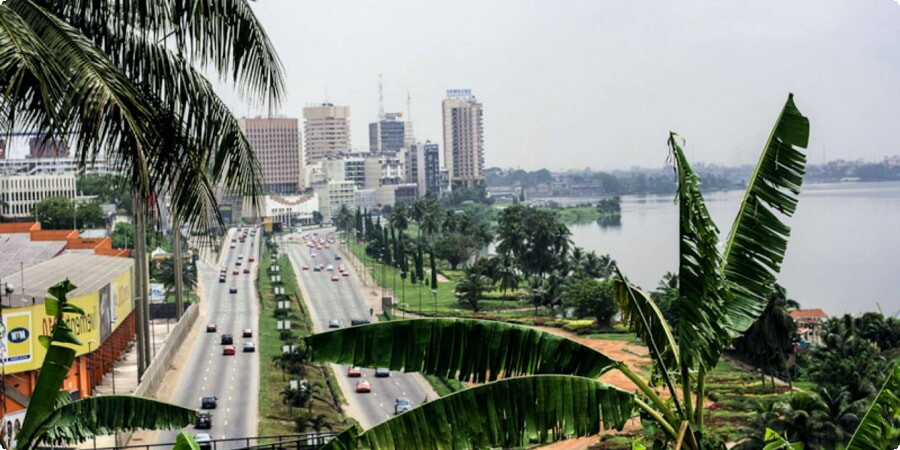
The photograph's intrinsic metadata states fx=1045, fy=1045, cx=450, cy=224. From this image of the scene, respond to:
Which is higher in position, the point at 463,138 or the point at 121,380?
the point at 463,138

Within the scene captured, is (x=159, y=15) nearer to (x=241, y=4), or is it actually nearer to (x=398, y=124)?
(x=241, y=4)

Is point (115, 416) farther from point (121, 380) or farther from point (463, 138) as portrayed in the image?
point (463, 138)

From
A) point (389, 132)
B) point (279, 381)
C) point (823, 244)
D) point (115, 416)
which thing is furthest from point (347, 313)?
point (389, 132)

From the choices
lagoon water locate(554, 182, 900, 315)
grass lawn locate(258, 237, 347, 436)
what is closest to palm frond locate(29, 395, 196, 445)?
grass lawn locate(258, 237, 347, 436)

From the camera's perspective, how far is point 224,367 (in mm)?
19859

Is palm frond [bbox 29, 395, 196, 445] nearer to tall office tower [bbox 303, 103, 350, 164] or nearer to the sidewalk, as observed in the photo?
the sidewalk

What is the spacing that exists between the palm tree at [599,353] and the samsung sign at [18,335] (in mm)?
10018

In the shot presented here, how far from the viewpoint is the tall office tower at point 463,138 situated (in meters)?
70.0

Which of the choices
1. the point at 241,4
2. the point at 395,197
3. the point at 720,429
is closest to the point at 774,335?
the point at 720,429

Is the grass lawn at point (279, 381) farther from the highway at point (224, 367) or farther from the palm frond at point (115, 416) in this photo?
the palm frond at point (115, 416)

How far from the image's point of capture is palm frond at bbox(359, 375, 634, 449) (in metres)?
1.80

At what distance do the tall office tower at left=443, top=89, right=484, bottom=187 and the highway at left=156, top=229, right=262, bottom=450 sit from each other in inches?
1499

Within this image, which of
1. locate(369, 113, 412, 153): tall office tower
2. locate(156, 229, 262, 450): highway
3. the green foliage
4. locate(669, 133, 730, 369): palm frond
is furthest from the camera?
locate(369, 113, 412, 153): tall office tower

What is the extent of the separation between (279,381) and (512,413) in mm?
16482
